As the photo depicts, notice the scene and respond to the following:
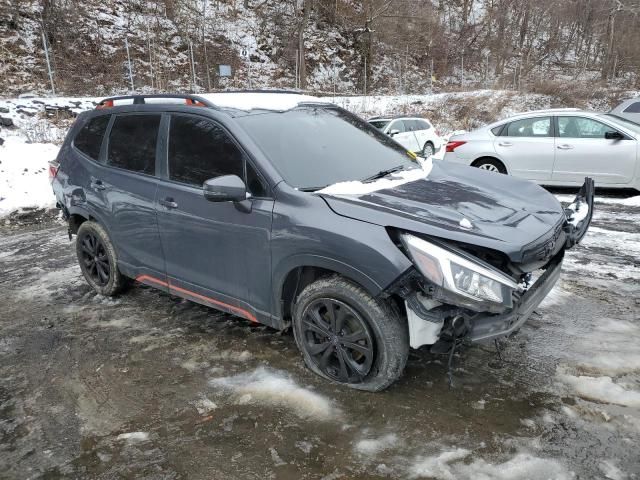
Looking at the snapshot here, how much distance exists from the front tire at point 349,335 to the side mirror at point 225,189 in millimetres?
739

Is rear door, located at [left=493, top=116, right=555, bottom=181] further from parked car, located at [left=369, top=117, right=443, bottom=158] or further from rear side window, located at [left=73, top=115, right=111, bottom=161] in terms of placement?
rear side window, located at [left=73, top=115, right=111, bottom=161]

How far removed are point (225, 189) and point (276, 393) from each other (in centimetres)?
133

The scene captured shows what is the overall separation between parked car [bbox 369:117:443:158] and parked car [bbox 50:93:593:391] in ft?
34.9

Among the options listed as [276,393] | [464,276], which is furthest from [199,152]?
[464,276]

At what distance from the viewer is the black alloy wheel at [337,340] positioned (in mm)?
2893

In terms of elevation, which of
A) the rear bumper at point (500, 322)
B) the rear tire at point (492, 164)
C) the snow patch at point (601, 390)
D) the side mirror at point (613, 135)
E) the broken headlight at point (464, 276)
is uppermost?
the side mirror at point (613, 135)

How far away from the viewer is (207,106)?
3.55 m

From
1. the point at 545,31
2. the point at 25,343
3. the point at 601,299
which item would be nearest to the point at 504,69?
the point at 545,31

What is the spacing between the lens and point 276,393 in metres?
3.07

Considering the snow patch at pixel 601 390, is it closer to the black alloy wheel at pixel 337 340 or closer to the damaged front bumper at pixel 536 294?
the damaged front bumper at pixel 536 294

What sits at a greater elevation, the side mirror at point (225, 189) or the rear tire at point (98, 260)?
the side mirror at point (225, 189)

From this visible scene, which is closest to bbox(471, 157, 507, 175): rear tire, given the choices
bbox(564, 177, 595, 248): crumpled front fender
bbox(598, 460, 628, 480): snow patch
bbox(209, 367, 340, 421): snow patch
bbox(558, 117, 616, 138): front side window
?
bbox(558, 117, 616, 138): front side window

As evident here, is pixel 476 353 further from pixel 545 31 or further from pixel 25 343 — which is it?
pixel 545 31

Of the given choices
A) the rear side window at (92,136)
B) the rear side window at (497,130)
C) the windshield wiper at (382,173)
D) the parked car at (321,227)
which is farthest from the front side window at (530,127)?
the rear side window at (92,136)
